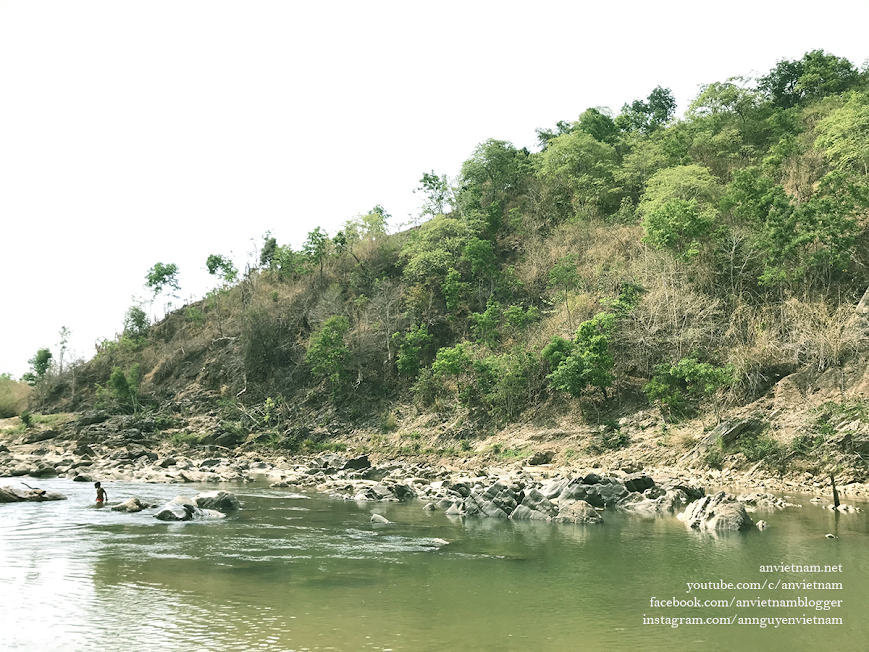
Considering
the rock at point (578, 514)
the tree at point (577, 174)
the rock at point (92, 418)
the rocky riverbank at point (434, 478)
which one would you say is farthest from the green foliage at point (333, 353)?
the rock at point (578, 514)

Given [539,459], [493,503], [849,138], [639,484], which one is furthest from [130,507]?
[849,138]

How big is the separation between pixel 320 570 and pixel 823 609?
7985mm

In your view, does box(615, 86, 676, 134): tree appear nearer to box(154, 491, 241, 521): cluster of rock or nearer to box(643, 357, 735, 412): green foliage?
box(643, 357, 735, 412): green foliage

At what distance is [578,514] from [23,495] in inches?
706

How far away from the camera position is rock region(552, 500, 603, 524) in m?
16.3

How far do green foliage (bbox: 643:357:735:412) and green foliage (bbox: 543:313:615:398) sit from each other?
6.50 feet

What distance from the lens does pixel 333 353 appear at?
41375 mm

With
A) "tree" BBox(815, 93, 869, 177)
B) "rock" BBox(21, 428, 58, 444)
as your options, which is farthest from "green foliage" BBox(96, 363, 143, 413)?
"tree" BBox(815, 93, 869, 177)

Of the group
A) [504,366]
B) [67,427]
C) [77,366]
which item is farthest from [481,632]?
[77,366]

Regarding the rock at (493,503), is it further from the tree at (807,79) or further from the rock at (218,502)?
the tree at (807,79)

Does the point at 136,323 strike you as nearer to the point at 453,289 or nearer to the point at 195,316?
the point at 195,316

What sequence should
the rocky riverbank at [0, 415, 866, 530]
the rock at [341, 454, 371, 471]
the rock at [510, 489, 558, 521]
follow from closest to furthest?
the rock at [510, 489, 558, 521]
the rocky riverbank at [0, 415, 866, 530]
the rock at [341, 454, 371, 471]

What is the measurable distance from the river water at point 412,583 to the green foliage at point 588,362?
12.3 meters

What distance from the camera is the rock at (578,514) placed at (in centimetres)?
1633
